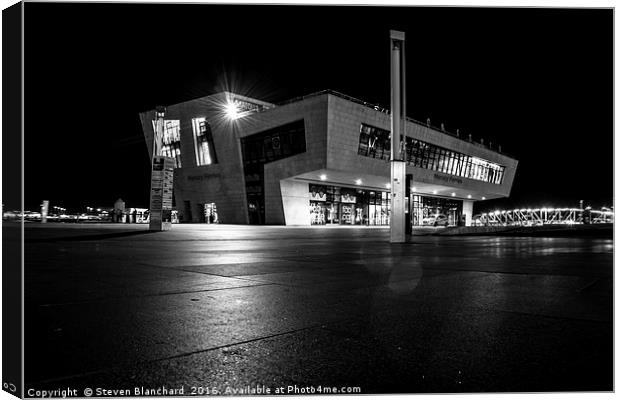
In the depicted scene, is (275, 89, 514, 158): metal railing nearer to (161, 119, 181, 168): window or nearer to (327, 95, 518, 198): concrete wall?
(327, 95, 518, 198): concrete wall

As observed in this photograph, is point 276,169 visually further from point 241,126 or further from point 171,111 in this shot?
point 171,111

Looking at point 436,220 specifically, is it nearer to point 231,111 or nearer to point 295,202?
point 295,202

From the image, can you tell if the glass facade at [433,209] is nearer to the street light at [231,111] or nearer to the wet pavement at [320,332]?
the street light at [231,111]

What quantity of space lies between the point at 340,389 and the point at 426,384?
372 mm

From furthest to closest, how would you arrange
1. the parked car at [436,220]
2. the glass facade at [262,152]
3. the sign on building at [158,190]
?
the parked car at [436,220] < the glass facade at [262,152] < the sign on building at [158,190]

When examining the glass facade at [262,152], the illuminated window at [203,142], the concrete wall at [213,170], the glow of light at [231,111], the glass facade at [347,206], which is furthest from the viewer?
the illuminated window at [203,142]

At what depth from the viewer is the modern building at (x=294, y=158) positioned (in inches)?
1617

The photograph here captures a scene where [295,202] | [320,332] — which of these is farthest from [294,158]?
[320,332]

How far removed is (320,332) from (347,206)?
48.8 m

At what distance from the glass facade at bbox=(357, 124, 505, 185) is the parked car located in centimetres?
676

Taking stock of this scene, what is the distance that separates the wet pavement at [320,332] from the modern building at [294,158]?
111 ft

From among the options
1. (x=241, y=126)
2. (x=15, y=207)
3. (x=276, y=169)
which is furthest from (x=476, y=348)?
(x=241, y=126)

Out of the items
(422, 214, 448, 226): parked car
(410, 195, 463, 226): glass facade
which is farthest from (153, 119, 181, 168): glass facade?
(422, 214, 448, 226): parked car

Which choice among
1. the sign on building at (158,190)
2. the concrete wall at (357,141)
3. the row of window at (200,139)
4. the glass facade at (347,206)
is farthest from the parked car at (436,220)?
the sign on building at (158,190)
